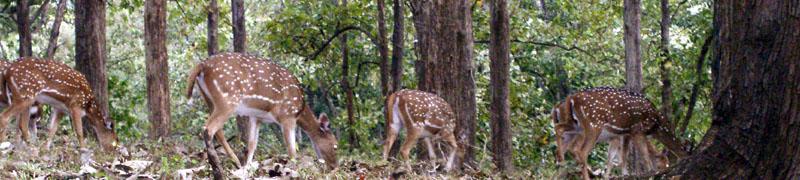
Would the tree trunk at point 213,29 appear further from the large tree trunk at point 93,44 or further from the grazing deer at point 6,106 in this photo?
the grazing deer at point 6,106

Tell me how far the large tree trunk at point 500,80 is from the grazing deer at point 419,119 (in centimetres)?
193

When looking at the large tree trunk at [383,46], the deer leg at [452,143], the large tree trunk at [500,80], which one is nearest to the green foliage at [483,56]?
the large tree trunk at [383,46]

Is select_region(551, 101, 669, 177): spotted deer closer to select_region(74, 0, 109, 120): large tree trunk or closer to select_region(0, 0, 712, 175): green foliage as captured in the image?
select_region(0, 0, 712, 175): green foliage

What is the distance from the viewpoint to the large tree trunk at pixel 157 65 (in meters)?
15.1

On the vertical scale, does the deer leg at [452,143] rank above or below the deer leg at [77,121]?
below

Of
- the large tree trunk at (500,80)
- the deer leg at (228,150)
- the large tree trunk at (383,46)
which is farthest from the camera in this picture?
the large tree trunk at (383,46)

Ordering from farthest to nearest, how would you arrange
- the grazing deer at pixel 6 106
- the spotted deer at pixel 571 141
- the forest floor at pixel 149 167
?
the spotted deer at pixel 571 141
the grazing deer at pixel 6 106
the forest floor at pixel 149 167

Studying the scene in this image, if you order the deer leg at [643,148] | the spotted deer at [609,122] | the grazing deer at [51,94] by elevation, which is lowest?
the deer leg at [643,148]

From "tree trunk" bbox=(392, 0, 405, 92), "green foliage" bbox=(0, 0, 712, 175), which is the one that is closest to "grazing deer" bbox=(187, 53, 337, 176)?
"green foliage" bbox=(0, 0, 712, 175)

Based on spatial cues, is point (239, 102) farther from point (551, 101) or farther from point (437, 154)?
point (551, 101)

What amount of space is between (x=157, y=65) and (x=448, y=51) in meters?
4.14

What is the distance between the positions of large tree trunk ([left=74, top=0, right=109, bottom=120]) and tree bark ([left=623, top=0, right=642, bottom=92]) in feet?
24.2

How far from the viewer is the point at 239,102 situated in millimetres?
10641

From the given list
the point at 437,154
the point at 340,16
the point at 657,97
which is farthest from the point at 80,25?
the point at 657,97
